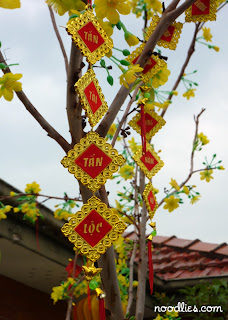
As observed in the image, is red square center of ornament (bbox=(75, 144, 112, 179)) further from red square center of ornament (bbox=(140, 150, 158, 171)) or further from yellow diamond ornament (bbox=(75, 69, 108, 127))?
red square center of ornament (bbox=(140, 150, 158, 171))

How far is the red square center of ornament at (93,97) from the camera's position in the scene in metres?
1.34

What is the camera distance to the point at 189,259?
370 cm

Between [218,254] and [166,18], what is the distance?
2369mm

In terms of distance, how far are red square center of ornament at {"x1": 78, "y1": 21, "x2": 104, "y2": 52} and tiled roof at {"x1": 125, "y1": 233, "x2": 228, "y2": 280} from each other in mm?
2195

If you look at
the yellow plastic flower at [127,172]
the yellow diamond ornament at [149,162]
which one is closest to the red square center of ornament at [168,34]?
the yellow diamond ornament at [149,162]

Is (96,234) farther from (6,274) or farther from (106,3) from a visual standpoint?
(6,274)

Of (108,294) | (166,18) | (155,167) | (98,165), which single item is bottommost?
(108,294)

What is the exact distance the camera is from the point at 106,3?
54.0 inches

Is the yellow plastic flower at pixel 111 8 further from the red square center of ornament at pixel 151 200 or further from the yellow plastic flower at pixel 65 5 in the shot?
the red square center of ornament at pixel 151 200

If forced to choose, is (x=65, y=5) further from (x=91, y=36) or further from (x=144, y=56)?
(x=144, y=56)

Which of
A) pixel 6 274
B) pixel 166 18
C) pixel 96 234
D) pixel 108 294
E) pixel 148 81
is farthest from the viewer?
pixel 6 274

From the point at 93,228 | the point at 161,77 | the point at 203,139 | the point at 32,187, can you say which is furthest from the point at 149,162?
the point at 203,139

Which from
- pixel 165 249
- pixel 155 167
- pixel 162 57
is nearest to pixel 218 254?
pixel 165 249

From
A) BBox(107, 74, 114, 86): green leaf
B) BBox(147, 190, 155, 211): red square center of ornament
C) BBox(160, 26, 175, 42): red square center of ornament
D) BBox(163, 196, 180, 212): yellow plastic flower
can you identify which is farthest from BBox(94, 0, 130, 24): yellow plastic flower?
BBox(163, 196, 180, 212): yellow plastic flower
